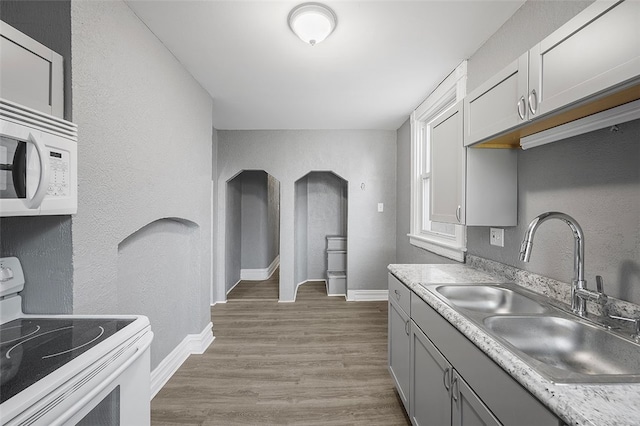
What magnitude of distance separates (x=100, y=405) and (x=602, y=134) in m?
2.11

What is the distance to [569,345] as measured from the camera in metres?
1.12

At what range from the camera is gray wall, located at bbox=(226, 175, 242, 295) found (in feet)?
14.6

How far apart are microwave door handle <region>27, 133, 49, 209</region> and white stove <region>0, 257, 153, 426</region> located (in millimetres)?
474

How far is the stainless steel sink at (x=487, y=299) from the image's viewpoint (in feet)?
4.92

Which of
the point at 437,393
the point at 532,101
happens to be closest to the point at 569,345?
the point at 437,393

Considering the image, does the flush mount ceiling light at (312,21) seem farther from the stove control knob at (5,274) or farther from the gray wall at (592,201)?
the stove control knob at (5,274)

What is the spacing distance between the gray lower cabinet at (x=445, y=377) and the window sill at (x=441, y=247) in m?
0.65

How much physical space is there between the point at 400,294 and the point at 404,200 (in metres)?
2.26

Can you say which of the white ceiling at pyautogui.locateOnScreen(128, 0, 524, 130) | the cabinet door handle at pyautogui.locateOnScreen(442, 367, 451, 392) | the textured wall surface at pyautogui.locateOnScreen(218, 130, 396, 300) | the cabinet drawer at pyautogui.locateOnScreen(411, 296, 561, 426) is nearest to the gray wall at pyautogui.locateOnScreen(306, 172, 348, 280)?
the textured wall surface at pyautogui.locateOnScreen(218, 130, 396, 300)

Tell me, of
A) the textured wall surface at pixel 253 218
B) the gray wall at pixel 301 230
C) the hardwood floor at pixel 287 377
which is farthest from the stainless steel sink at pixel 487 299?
the textured wall surface at pixel 253 218

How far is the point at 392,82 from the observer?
2715 mm

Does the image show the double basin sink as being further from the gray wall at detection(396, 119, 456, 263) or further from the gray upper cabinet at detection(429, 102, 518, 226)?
the gray wall at detection(396, 119, 456, 263)

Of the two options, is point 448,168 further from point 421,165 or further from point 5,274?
point 5,274

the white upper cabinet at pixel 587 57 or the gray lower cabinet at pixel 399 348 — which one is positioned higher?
the white upper cabinet at pixel 587 57
